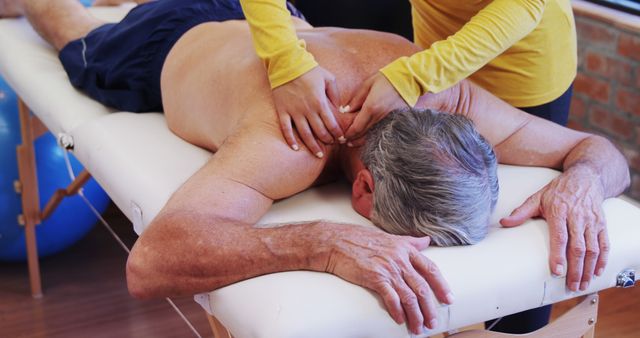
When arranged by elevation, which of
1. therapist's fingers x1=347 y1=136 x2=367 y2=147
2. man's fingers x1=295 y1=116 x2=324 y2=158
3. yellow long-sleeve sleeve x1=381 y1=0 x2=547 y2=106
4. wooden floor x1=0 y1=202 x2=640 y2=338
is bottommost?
wooden floor x1=0 y1=202 x2=640 y2=338

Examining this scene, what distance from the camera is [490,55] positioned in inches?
67.0

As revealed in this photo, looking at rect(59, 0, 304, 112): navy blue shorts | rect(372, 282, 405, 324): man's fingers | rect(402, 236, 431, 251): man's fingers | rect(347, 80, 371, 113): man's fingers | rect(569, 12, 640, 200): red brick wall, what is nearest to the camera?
rect(372, 282, 405, 324): man's fingers

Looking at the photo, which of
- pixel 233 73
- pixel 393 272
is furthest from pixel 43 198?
pixel 393 272

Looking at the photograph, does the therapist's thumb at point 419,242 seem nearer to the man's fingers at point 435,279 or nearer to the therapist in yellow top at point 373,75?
the man's fingers at point 435,279

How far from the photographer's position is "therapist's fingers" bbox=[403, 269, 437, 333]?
4.37 ft

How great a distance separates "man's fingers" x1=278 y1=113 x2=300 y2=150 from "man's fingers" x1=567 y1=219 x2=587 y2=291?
504 mm

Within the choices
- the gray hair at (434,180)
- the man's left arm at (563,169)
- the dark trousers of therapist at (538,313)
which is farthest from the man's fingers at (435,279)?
the dark trousers of therapist at (538,313)

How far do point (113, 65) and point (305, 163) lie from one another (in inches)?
31.7

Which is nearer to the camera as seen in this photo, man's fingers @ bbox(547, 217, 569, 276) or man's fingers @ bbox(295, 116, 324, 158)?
man's fingers @ bbox(547, 217, 569, 276)

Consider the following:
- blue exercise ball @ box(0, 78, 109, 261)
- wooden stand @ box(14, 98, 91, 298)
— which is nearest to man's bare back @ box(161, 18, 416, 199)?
wooden stand @ box(14, 98, 91, 298)

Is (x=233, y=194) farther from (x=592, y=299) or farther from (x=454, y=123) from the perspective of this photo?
(x=592, y=299)

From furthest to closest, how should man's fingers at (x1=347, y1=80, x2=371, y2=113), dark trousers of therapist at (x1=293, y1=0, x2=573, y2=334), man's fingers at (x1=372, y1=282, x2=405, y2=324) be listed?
dark trousers of therapist at (x1=293, y1=0, x2=573, y2=334) → man's fingers at (x1=347, y1=80, x2=371, y2=113) → man's fingers at (x1=372, y1=282, x2=405, y2=324)

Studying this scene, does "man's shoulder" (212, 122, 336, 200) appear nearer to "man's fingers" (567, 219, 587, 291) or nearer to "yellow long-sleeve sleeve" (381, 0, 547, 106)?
"yellow long-sleeve sleeve" (381, 0, 547, 106)

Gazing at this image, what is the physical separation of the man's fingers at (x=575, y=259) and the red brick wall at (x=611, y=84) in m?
1.65
